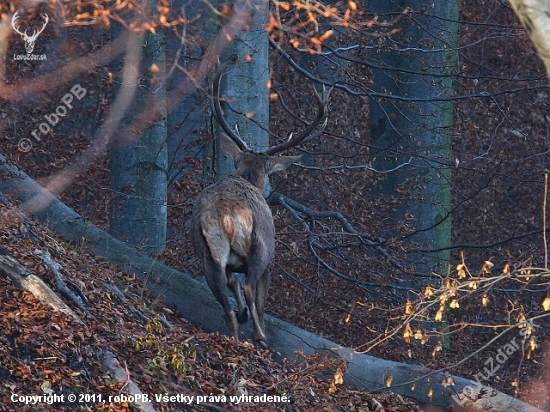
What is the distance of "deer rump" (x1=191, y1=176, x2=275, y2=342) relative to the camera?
889 cm

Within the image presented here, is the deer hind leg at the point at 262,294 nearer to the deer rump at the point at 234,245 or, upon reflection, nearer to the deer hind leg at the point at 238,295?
the deer rump at the point at 234,245

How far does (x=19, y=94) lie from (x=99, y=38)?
2.55 m

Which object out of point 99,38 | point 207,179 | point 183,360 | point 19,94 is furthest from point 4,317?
point 99,38

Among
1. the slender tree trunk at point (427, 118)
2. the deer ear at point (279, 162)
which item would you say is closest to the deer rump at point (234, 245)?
the deer ear at point (279, 162)

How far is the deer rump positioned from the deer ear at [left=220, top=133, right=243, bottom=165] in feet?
3.84

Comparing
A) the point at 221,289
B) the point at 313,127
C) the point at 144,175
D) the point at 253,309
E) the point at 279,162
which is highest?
the point at 313,127

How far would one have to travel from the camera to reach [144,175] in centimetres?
1216

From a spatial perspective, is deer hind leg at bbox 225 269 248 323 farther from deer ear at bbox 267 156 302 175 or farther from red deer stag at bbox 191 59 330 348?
deer ear at bbox 267 156 302 175

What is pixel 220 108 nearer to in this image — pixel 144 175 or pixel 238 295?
pixel 238 295

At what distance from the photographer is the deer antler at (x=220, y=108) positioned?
31.7ft

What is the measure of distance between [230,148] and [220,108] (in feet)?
2.11

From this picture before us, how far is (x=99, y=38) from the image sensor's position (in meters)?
17.2

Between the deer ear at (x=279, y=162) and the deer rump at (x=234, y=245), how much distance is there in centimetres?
115

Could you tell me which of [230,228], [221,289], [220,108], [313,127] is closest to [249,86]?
[220,108]
